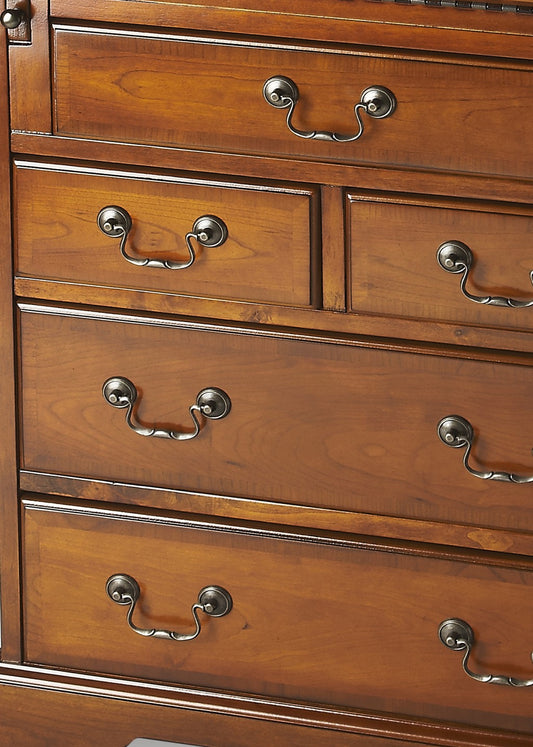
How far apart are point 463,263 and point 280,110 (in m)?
0.27

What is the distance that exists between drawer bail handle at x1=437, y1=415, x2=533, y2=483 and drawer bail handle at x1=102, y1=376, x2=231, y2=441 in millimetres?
269

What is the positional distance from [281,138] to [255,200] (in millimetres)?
80

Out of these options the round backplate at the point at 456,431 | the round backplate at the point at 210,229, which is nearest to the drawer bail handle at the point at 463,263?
the round backplate at the point at 456,431

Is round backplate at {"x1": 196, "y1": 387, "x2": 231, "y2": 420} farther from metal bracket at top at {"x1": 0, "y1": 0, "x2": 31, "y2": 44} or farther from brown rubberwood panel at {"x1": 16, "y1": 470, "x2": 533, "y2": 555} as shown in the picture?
metal bracket at top at {"x1": 0, "y1": 0, "x2": 31, "y2": 44}

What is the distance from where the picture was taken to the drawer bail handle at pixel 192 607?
67.4 inches

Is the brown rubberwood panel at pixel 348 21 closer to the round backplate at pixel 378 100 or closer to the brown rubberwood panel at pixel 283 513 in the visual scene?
the round backplate at pixel 378 100

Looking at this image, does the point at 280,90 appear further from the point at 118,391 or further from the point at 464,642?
the point at 464,642

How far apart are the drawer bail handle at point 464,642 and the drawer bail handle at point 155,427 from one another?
381mm

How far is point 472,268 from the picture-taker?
5.04 feet

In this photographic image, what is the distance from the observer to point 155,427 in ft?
5.54

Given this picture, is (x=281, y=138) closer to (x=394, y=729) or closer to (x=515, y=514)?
(x=515, y=514)

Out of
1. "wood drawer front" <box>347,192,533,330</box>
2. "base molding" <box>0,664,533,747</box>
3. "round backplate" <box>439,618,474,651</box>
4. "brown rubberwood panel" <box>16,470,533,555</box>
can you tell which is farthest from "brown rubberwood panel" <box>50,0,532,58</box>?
"base molding" <box>0,664,533,747</box>

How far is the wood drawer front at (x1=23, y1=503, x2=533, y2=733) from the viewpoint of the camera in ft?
5.42

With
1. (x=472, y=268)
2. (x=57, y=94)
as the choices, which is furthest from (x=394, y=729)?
(x=57, y=94)
